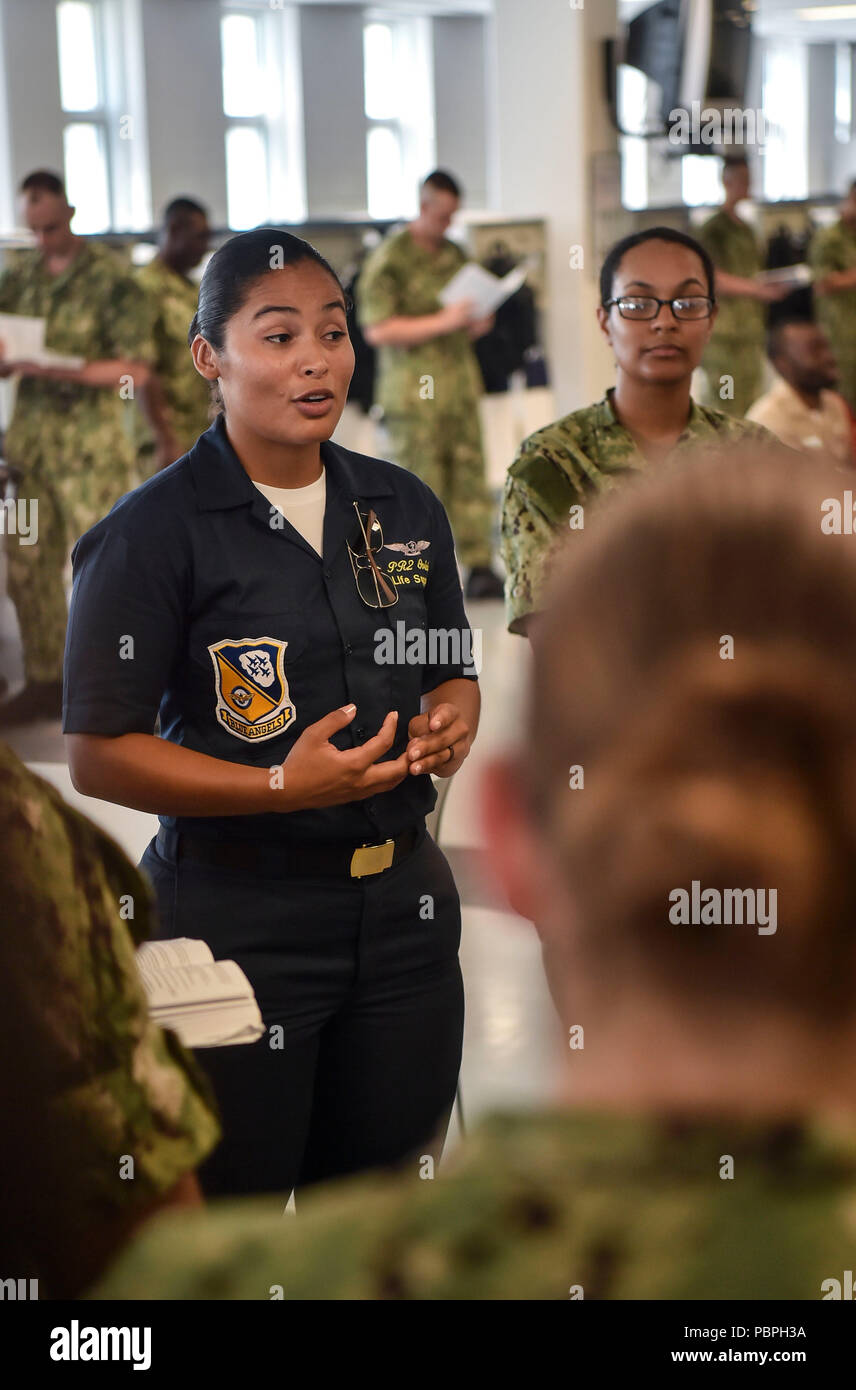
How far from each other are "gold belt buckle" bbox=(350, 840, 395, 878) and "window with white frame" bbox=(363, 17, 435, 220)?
1232 centimetres

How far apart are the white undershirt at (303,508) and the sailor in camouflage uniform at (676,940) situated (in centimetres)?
107

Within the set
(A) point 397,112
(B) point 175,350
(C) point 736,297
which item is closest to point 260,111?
(A) point 397,112

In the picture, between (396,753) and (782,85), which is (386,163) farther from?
(396,753)

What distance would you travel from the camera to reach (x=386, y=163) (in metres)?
13.5

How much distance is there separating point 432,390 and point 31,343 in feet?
6.31

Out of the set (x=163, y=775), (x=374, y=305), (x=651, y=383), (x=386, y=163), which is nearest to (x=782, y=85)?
(x=386, y=163)

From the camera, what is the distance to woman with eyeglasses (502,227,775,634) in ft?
7.09

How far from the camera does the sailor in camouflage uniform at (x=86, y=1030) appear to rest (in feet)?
2.98

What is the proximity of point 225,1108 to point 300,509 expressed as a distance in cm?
63

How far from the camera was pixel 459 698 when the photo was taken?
1733 millimetres

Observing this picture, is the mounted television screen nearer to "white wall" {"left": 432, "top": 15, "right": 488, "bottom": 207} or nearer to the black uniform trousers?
the black uniform trousers

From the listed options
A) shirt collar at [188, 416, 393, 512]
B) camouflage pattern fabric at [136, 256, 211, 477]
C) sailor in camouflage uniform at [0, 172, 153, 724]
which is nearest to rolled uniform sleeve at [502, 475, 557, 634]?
shirt collar at [188, 416, 393, 512]

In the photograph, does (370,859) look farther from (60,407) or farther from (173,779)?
(60,407)

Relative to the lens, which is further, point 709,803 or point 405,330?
point 405,330
